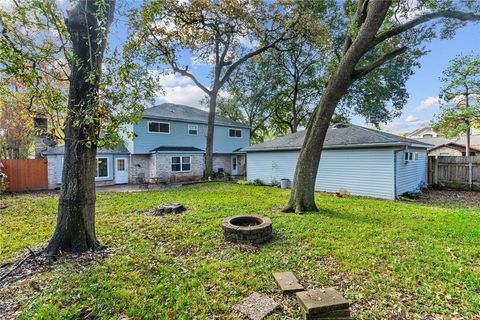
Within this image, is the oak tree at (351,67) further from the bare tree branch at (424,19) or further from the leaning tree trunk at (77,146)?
the leaning tree trunk at (77,146)

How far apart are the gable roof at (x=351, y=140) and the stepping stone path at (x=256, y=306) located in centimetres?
982

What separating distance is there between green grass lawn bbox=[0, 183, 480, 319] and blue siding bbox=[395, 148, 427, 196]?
4.36 meters

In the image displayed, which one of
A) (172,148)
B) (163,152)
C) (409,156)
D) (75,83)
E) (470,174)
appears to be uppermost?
(75,83)

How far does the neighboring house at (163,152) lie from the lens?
1611 centimetres

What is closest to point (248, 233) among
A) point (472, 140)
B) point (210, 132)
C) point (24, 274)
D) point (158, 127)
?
point (24, 274)

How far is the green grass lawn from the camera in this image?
2965 millimetres

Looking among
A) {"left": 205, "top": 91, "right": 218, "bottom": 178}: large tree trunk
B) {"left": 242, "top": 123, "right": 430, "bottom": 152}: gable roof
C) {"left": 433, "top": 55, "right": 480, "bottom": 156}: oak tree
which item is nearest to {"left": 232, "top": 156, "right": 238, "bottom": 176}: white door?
{"left": 205, "top": 91, "right": 218, "bottom": 178}: large tree trunk

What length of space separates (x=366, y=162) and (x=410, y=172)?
2.52 metres

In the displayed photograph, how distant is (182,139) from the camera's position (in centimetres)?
1944

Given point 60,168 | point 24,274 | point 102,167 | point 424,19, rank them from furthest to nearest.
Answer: point 102,167
point 60,168
point 424,19
point 24,274

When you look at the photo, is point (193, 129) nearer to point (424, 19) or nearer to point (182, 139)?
point (182, 139)

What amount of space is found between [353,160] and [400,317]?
394 inches

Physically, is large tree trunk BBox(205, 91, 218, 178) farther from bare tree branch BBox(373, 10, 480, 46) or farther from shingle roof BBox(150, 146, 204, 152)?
bare tree branch BBox(373, 10, 480, 46)

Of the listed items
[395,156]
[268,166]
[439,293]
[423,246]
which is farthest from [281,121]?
[439,293]
